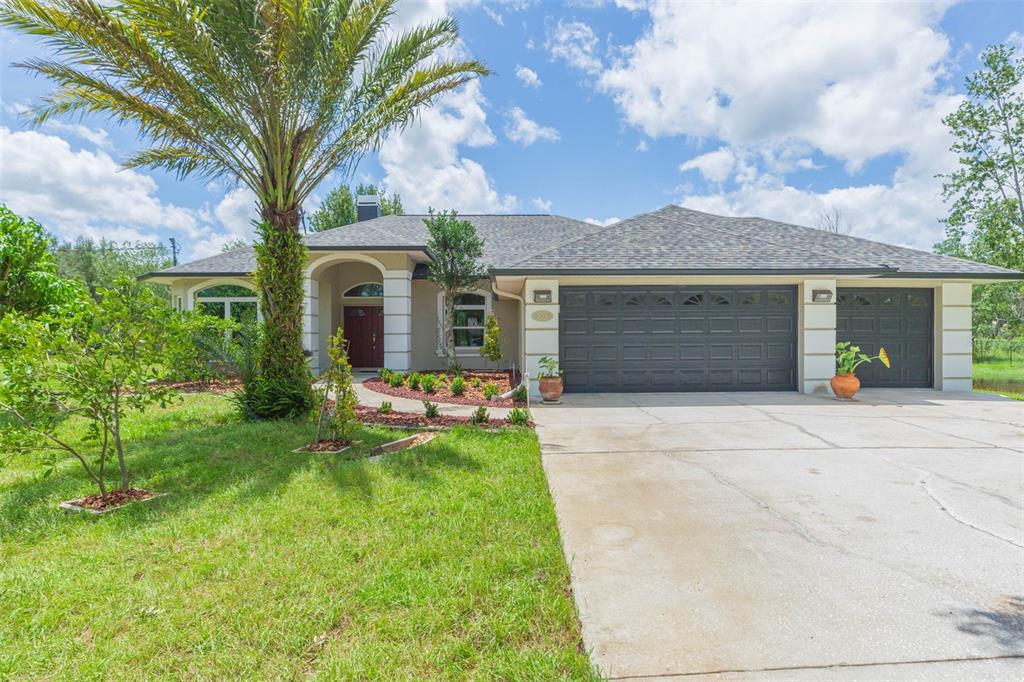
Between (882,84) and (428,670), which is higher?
(882,84)

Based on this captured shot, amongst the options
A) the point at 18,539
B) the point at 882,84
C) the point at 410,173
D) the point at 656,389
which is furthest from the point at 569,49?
the point at 18,539

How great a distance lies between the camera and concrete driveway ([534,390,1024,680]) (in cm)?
232

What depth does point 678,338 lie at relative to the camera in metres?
11.3

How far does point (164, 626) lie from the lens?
8.22 feet

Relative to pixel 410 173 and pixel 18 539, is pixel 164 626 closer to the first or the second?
pixel 18 539

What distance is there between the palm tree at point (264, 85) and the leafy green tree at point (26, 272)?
2.10 m

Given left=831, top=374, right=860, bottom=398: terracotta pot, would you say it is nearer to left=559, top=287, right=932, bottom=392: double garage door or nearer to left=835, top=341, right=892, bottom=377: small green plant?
left=835, top=341, right=892, bottom=377: small green plant

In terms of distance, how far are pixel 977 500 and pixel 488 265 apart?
454 inches

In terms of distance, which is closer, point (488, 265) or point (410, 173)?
point (488, 265)

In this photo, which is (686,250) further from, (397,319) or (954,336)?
(397,319)

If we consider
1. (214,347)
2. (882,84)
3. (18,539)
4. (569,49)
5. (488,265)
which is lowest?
(18,539)

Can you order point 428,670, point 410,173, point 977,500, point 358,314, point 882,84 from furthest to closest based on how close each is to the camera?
point 410,173
point 358,314
point 882,84
point 977,500
point 428,670

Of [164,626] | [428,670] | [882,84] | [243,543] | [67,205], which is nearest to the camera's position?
[428,670]

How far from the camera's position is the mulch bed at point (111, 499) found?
166 inches
